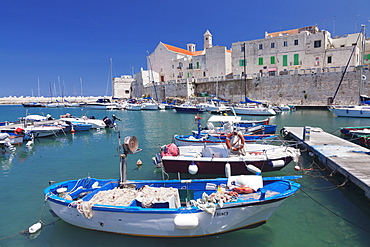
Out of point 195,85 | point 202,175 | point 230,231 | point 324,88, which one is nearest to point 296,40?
point 324,88

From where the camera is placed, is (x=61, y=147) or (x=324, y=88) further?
(x=324, y=88)

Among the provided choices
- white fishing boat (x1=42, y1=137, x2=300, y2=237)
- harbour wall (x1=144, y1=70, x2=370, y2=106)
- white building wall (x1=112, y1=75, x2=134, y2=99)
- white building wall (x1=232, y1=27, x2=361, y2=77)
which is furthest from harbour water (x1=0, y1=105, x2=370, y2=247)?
white building wall (x1=112, y1=75, x2=134, y2=99)

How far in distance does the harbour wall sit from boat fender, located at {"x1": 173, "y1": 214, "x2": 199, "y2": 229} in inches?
1510

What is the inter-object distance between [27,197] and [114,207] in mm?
4956

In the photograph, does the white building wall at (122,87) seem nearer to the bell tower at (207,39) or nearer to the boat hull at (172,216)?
the bell tower at (207,39)

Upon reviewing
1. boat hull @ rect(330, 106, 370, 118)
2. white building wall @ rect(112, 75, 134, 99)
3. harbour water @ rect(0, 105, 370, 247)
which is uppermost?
white building wall @ rect(112, 75, 134, 99)

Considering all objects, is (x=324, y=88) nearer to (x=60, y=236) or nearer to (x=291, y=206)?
(x=291, y=206)

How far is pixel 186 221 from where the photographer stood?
5.13 metres

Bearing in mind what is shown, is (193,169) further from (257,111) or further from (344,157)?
(257,111)

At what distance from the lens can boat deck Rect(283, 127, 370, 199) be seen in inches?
298

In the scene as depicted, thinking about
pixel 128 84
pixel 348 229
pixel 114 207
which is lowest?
pixel 348 229

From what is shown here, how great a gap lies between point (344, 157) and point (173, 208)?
8322mm

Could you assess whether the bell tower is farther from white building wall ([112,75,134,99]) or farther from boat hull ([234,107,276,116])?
boat hull ([234,107,276,116])

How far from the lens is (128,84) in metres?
69.9
